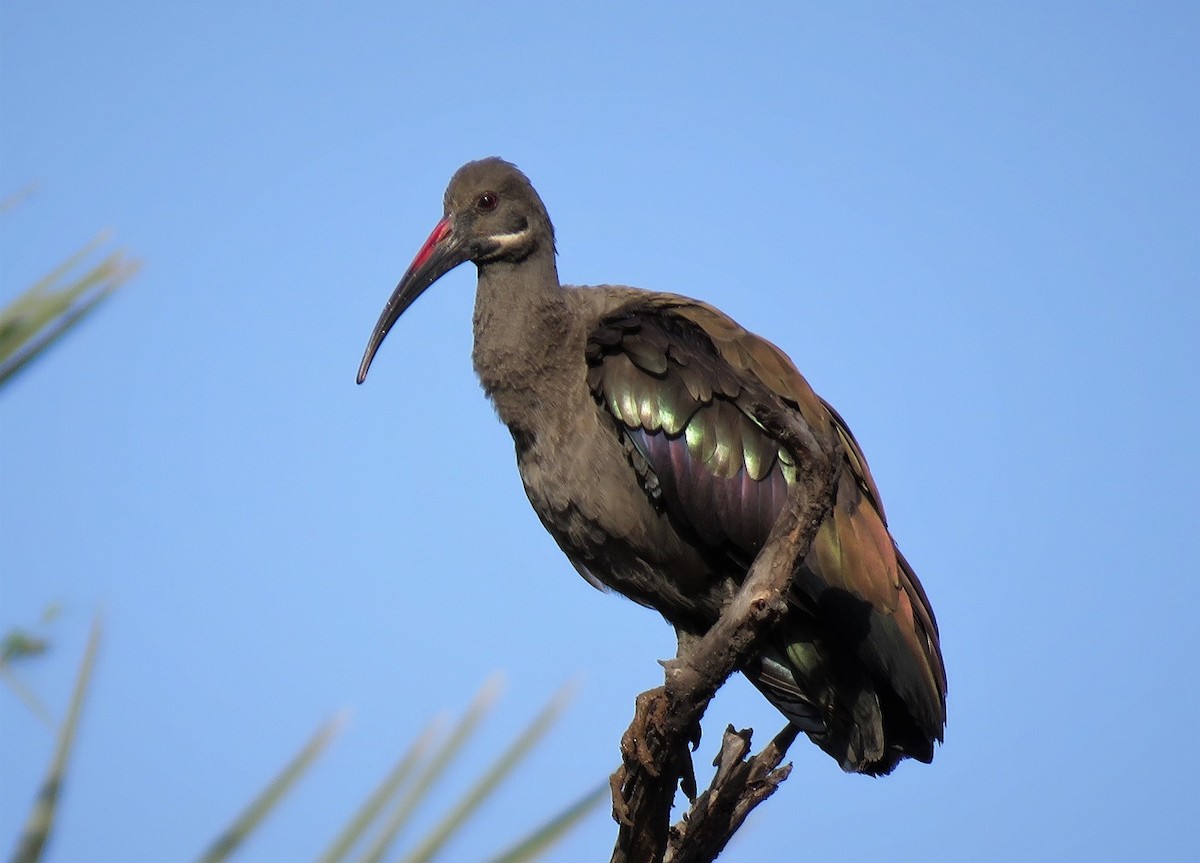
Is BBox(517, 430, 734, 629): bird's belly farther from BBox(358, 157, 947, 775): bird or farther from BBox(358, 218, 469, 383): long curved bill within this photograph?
BBox(358, 218, 469, 383): long curved bill

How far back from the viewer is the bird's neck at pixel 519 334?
17.8 feet

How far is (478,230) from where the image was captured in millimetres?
6066

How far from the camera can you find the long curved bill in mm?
6109

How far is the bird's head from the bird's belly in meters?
1.09

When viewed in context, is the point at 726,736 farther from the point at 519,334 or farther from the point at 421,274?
the point at 421,274

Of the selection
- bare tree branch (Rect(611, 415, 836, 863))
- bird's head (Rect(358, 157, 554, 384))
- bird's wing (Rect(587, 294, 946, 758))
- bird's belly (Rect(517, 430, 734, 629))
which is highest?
bird's head (Rect(358, 157, 554, 384))

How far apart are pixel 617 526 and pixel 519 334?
3.12 feet

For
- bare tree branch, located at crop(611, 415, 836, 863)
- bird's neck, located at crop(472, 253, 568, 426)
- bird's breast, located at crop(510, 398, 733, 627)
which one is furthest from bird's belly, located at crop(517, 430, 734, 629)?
bare tree branch, located at crop(611, 415, 836, 863)

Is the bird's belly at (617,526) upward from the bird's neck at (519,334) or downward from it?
downward

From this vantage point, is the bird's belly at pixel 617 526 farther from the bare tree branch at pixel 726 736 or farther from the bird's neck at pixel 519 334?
the bare tree branch at pixel 726 736

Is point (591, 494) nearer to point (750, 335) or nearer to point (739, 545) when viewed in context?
point (739, 545)

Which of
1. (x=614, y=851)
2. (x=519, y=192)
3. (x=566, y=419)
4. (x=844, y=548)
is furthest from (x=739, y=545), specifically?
(x=519, y=192)

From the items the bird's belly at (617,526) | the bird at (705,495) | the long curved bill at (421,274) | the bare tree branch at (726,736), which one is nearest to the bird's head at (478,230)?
the long curved bill at (421,274)

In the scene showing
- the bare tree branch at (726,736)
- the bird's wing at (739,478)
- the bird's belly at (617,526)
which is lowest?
the bare tree branch at (726,736)
